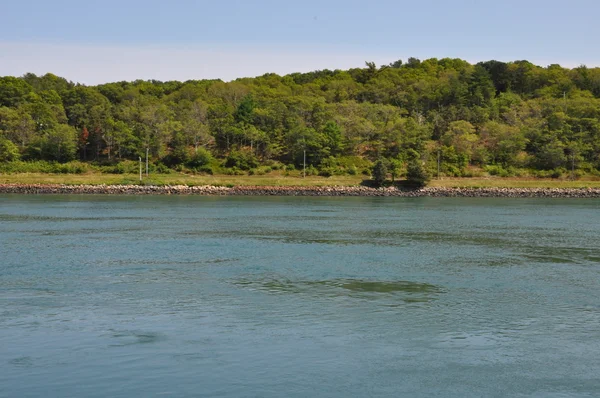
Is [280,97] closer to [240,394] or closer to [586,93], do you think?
[586,93]

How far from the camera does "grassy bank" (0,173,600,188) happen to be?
88125mm

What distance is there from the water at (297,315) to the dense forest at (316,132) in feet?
190

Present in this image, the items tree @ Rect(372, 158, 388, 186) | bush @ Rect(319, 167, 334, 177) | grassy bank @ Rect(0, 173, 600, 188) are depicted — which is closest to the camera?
tree @ Rect(372, 158, 388, 186)

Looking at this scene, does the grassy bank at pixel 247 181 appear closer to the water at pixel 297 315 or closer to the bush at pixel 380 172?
the bush at pixel 380 172

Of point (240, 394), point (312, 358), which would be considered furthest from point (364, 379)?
point (240, 394)

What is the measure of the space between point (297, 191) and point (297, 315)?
68.4 metres

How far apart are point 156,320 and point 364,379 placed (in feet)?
21.5

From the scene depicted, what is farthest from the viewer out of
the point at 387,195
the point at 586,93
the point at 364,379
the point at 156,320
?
the point at 586,93

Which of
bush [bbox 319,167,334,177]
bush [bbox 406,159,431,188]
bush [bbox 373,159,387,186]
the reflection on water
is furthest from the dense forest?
the reflection on water

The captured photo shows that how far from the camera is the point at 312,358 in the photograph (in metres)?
14.3

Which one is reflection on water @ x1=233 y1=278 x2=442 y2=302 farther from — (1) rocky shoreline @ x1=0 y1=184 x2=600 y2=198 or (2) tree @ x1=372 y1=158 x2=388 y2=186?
(2) tree @ x1=372 y1=158 x2=388 y2=186

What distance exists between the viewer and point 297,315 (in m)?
18.1

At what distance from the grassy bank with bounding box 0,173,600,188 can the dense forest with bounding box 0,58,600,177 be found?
2766mm

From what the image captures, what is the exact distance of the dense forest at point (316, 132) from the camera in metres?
97.0
